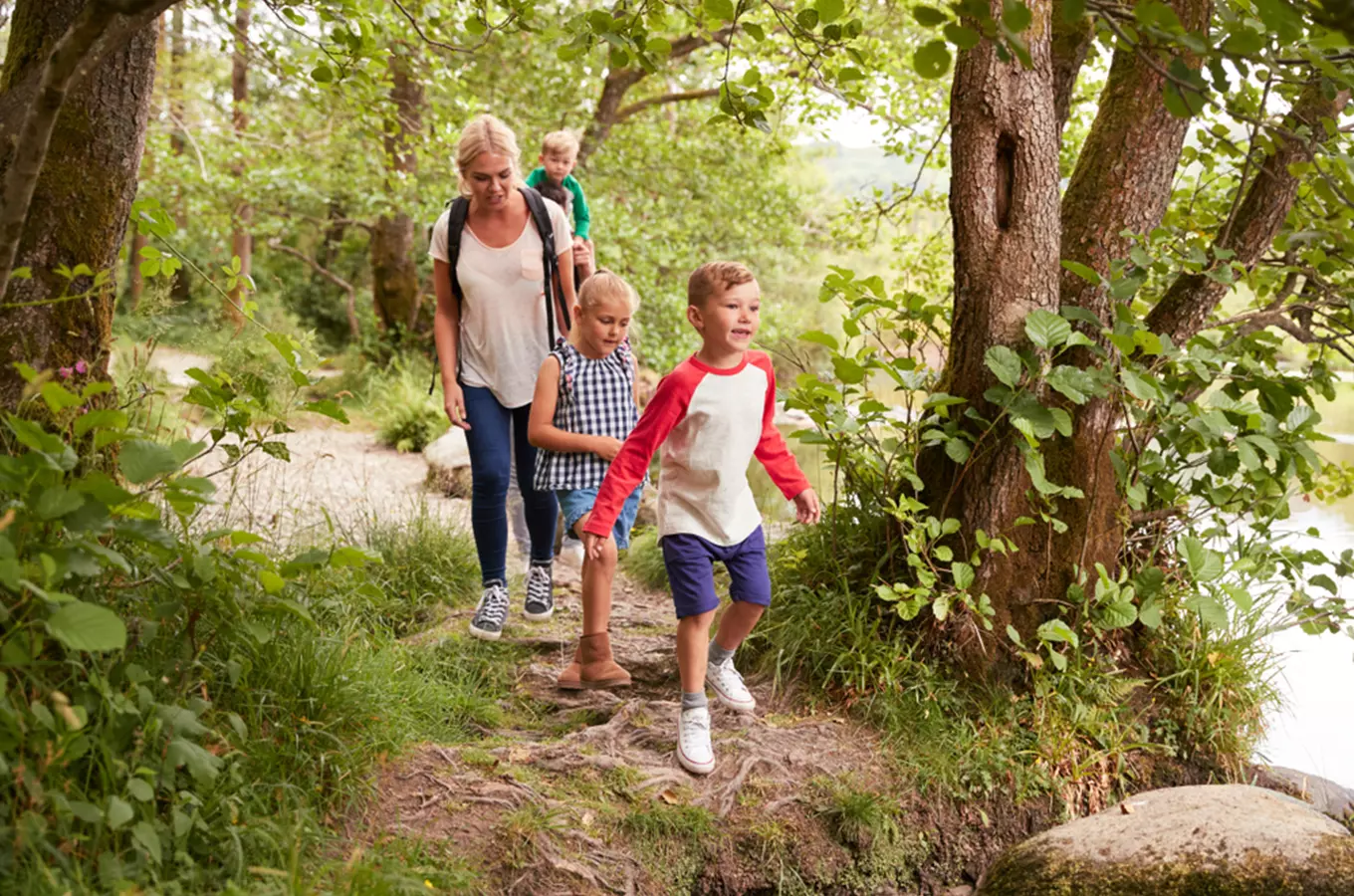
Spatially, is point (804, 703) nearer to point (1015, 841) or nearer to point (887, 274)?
point (1015, 841)

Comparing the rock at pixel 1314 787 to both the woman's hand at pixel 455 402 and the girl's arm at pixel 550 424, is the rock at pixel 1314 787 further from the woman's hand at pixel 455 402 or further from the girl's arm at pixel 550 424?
the woman's hand at pixel 455 402

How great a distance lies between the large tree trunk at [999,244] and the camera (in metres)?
3.33

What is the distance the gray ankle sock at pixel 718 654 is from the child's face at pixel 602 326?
1.05 meters

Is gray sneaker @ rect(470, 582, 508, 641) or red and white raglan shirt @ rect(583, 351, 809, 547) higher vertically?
red and white raglan shirt @ rect(583, 351, 809, 547)

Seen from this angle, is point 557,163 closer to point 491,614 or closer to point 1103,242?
point 491,614

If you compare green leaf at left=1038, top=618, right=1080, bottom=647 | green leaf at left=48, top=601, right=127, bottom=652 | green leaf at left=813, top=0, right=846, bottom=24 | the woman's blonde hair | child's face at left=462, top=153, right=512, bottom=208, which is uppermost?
green leaf at left=813, top=0, right=846, bottom=24

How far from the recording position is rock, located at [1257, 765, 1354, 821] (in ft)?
12.2

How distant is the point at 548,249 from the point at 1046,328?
5.61ft

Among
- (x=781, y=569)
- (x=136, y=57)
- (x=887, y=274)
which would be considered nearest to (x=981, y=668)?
(x=781, y=569)

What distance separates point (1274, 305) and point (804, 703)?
238cm

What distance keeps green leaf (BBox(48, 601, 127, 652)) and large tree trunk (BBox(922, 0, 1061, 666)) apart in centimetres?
253

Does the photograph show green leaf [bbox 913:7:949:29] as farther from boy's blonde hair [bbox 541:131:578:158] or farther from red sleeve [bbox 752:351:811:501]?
boy's blonde hair [bbox 541:131:578:158]

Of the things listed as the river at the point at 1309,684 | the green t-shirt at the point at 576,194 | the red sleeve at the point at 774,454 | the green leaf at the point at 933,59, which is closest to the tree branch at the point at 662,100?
the river at the point at 1309,684

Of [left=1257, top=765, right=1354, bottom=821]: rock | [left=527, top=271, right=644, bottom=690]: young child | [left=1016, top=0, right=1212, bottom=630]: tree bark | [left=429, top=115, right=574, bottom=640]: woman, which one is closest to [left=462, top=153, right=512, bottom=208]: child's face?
[left=429, top=115, right=574, bottom=640]: woman
